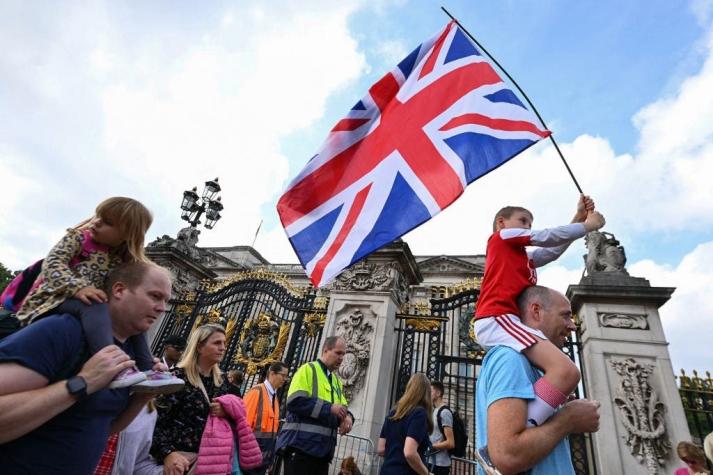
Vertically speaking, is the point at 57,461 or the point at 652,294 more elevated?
the point at 652,294

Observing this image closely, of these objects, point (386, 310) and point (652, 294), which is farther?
point (386, 310)

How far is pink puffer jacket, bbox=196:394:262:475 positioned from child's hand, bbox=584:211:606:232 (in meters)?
3.33

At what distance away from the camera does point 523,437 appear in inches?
60.3

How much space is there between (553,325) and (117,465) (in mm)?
3046

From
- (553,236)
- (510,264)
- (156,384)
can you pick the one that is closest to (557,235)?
(553,236)

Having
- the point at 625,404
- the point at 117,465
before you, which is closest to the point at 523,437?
the point at 117,465

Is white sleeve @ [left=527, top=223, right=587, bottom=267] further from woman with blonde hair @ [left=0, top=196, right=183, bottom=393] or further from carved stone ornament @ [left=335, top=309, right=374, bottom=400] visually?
carved stone ornament @ [left=335, top=309, right=374, bottom=400]

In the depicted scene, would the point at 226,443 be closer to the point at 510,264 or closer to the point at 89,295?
the point at 89,295

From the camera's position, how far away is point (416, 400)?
4.09 m

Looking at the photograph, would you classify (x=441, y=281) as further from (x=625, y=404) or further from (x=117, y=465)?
(x=117, y=465)

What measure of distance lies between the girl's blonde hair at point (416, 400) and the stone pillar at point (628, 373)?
12.6 feet

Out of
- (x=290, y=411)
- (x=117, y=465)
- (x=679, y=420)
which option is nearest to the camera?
(x=117, y=465)

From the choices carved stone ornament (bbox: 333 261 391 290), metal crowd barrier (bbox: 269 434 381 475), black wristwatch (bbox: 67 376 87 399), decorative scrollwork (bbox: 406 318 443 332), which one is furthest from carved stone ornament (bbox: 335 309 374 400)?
black wristwatch (bbox: 67 376 87 399)

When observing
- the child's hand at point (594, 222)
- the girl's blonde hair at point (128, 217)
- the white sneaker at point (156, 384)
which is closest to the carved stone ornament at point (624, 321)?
the child's hand at point (594, 222)
